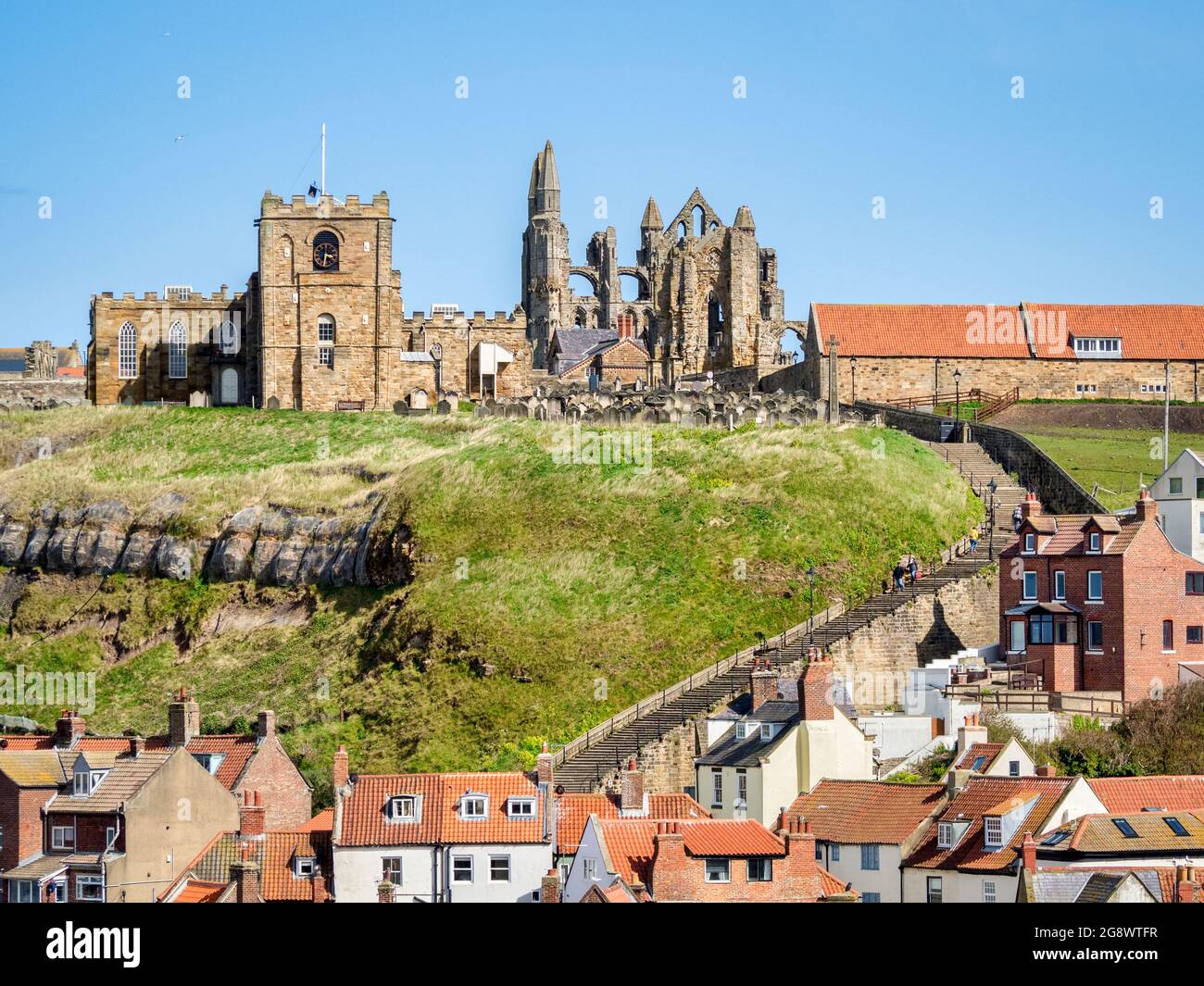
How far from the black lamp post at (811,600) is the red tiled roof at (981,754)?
9.25 metres

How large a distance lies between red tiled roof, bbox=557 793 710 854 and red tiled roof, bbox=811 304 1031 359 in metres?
41.5

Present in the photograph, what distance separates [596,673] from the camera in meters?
52.5

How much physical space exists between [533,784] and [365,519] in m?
26.9

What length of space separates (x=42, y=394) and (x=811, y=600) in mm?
49863

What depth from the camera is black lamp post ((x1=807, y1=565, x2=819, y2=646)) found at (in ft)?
173

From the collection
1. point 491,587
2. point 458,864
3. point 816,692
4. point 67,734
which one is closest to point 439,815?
point 458,864

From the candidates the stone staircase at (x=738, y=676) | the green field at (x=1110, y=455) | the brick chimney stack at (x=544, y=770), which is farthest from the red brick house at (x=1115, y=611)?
the brick chimney stack at (x=544, y=770)

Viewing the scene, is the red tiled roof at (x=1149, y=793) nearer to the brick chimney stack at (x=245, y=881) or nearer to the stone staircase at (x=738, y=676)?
the stone staircase at (x=738, y=676)

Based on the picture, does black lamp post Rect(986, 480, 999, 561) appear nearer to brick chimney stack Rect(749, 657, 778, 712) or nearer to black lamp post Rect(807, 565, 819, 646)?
black lamp post Rect(807, 565, 819, 646)

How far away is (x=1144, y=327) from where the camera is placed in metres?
84.9

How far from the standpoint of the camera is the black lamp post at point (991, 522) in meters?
57.0
